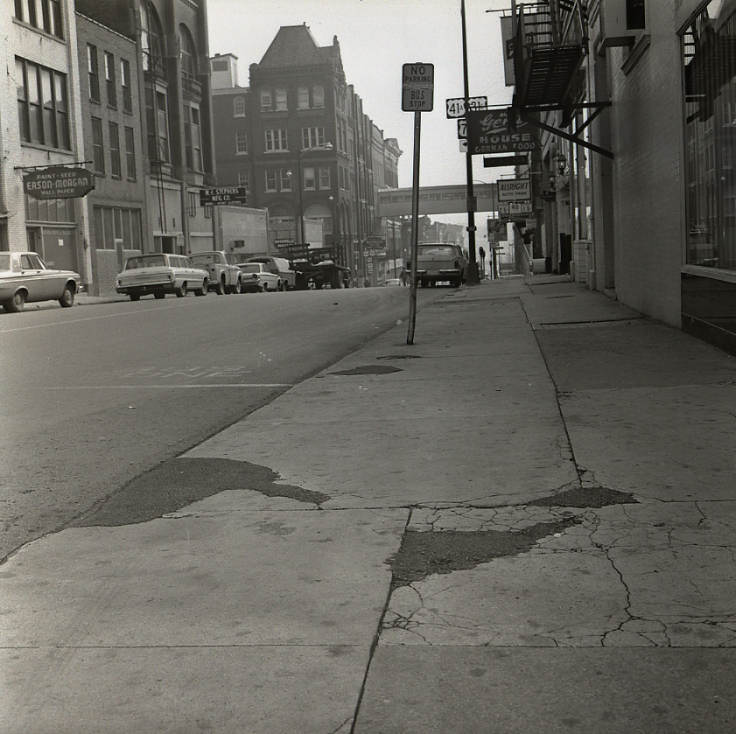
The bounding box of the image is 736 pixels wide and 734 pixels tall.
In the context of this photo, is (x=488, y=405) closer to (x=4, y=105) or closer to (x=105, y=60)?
(x=4, y=105)

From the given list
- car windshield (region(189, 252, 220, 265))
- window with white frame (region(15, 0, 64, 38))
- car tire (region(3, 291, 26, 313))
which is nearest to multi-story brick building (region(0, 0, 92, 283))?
window with white frame (region(15, 0, 64, 38))

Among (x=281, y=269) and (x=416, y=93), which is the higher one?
(x=416, y=93)

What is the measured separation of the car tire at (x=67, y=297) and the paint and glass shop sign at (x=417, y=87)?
20.4m

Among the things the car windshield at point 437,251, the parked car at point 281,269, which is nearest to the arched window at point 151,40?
the parked car at point 281,269

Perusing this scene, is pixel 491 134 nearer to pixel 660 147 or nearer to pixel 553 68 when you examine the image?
pixel 553 68

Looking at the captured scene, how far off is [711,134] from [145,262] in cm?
2737

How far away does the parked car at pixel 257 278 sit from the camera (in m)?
43.4

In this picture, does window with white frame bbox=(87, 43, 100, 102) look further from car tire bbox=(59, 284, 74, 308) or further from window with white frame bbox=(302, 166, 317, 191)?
window with white frame bbox=(302, 166, 317, 191)

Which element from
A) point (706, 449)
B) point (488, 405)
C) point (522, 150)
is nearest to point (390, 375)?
point (488, 405)

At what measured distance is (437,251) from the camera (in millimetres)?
34938

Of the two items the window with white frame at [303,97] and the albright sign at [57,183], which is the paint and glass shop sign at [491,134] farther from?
the window with white frame at [303,97]

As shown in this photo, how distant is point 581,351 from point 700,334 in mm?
1329

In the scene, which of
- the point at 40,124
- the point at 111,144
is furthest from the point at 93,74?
the point at 40,124

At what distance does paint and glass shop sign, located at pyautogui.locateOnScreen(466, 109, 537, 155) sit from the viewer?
33531 mm
